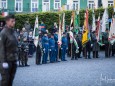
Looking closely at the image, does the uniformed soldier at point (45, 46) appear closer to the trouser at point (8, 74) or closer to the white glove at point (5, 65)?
the trouser at point (8, 74)

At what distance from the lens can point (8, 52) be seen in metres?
9.98

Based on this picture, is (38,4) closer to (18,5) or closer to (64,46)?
(18,5)

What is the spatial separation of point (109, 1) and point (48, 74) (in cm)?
3564

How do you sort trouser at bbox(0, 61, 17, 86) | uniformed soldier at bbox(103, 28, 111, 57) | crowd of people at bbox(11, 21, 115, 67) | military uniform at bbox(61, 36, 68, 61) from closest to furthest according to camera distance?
trouser at bbox(0, 61, 17, 86) < crowd of people at bbox(11, 21, 115, 67) < military uniform at bbox(61, 36, 68, 61) < uniformed soldier at bbox(103, 28, 111, 57)

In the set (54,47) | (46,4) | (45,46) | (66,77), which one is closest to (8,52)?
(66,77)

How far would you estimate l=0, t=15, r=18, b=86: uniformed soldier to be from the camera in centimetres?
980

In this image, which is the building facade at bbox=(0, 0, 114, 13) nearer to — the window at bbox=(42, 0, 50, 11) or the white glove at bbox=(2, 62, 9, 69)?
the window at bbox=(42, 0, 50, 11)

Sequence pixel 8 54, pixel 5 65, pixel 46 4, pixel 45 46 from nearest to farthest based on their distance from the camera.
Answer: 1. pixel 5 65
2. pixel 8 54
3. pixel 45 46
4. pixel 46 4

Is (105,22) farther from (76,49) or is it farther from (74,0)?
(74,0)

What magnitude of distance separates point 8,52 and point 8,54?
0.05 meters

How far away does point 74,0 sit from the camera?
170 ft

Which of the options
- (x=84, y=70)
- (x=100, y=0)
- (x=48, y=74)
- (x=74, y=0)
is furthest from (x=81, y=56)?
(x=74, y=0)

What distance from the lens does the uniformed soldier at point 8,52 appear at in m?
9.80

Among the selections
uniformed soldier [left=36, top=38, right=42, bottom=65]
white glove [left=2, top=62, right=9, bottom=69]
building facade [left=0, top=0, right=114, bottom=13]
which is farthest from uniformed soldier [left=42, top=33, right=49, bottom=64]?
building facade [left=0, top=0, right=114, bottom=13]
